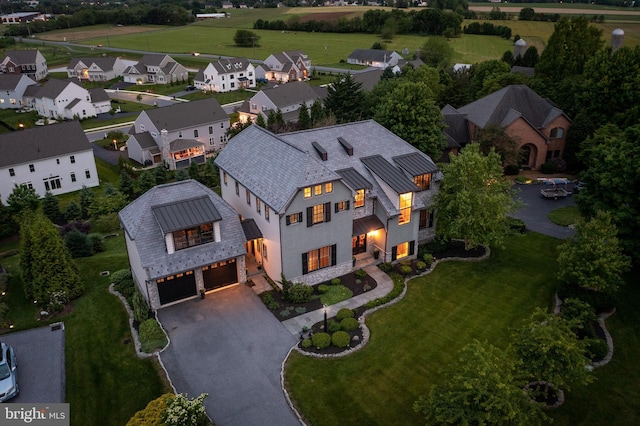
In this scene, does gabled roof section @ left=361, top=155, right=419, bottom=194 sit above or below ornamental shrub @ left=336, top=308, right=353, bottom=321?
above

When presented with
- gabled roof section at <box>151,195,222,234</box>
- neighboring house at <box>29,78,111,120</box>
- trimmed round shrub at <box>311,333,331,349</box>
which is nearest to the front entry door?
trimmed round shrub at <box>311,333,331,349</box>

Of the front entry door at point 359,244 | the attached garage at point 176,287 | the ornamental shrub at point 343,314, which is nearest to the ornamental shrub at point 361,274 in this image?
the front entry door at point 359,244

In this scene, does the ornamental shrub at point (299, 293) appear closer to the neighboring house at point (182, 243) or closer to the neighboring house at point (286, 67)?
the neighboring house at point (182, 243)

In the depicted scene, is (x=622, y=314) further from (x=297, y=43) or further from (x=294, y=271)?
(x=297, y=43)


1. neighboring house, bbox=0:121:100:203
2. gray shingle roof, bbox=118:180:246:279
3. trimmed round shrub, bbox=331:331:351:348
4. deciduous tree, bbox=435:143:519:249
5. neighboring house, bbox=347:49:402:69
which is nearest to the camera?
trimmed round shrub, bbox=331:331:351:348

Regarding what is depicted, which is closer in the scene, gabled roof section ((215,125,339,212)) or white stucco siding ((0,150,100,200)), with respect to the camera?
gabled roof section ((215,125,339,212))

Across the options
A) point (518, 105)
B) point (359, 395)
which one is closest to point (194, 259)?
point (359, 395)

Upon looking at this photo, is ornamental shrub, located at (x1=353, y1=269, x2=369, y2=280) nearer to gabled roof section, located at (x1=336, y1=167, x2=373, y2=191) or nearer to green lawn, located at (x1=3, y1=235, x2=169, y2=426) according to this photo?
gabled roof section, located at (x1=336, y1=167, x2=373, y2=191)
